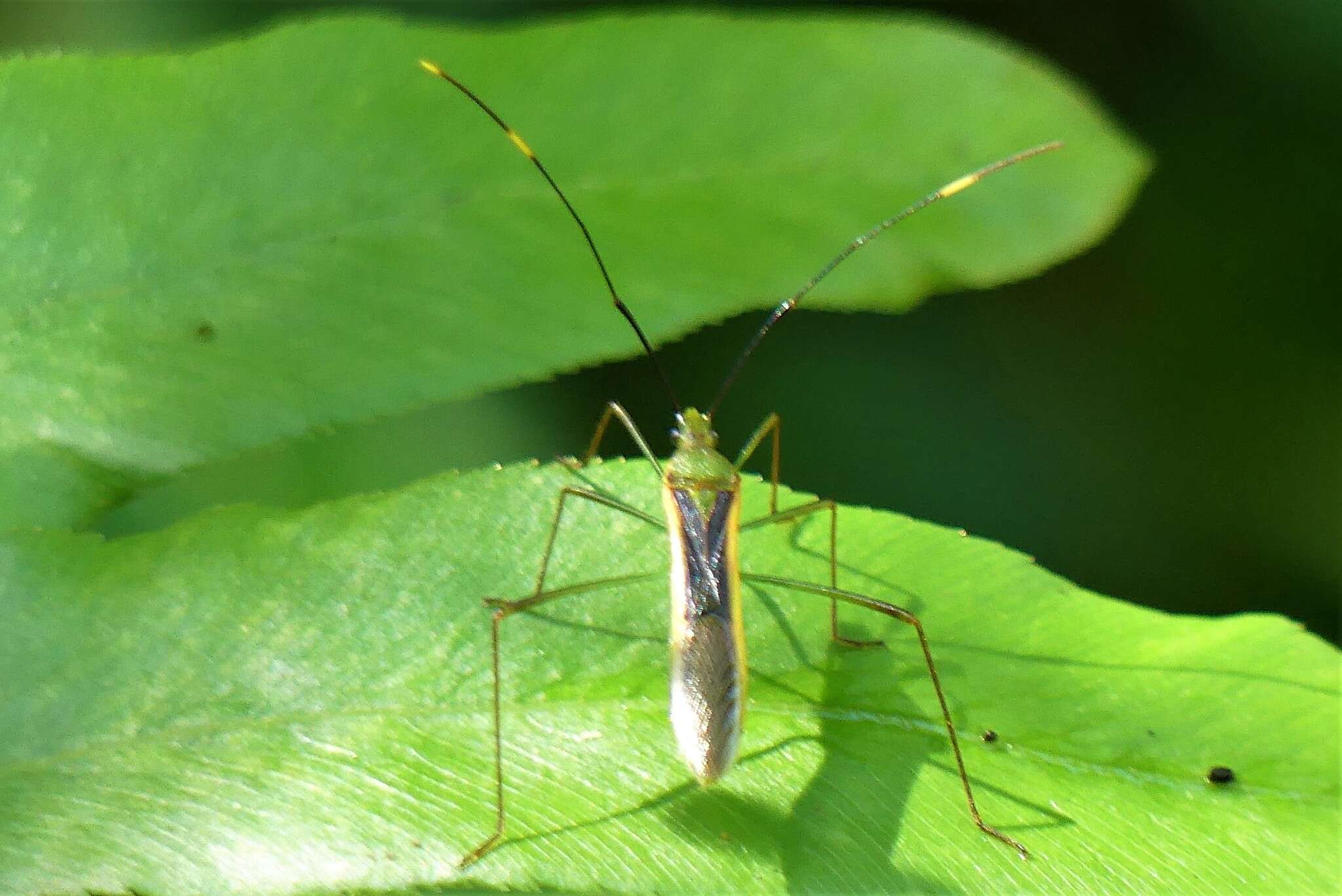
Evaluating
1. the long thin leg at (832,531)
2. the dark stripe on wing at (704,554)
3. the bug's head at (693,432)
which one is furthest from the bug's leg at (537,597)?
the bug's head at (693,432)

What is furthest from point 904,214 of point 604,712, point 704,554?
point 604,712

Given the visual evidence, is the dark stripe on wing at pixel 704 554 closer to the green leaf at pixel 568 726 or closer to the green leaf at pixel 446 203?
the green leaf at pixel 568 726

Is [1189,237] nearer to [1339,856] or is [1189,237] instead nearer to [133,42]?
[1339,856]

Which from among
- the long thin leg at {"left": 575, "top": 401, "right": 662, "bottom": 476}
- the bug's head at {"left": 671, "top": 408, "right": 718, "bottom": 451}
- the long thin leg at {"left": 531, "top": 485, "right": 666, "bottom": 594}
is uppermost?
the long thin leg at {"left": 575, "top": 401, "right": 662, "bottom": 476}

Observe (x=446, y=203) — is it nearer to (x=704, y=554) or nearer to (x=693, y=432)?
(x=693, y=432)

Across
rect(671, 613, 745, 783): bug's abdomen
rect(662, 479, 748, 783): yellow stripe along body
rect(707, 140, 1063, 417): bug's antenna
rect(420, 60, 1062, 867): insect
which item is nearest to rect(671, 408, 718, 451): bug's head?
rect(420, 60, 1062, 867): insect

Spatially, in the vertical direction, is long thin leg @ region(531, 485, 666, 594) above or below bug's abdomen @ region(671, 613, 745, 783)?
above

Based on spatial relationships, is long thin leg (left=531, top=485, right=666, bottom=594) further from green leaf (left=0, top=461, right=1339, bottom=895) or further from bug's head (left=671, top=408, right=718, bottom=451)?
bug's head (left=671, top=408, right=718, bottom=451)
